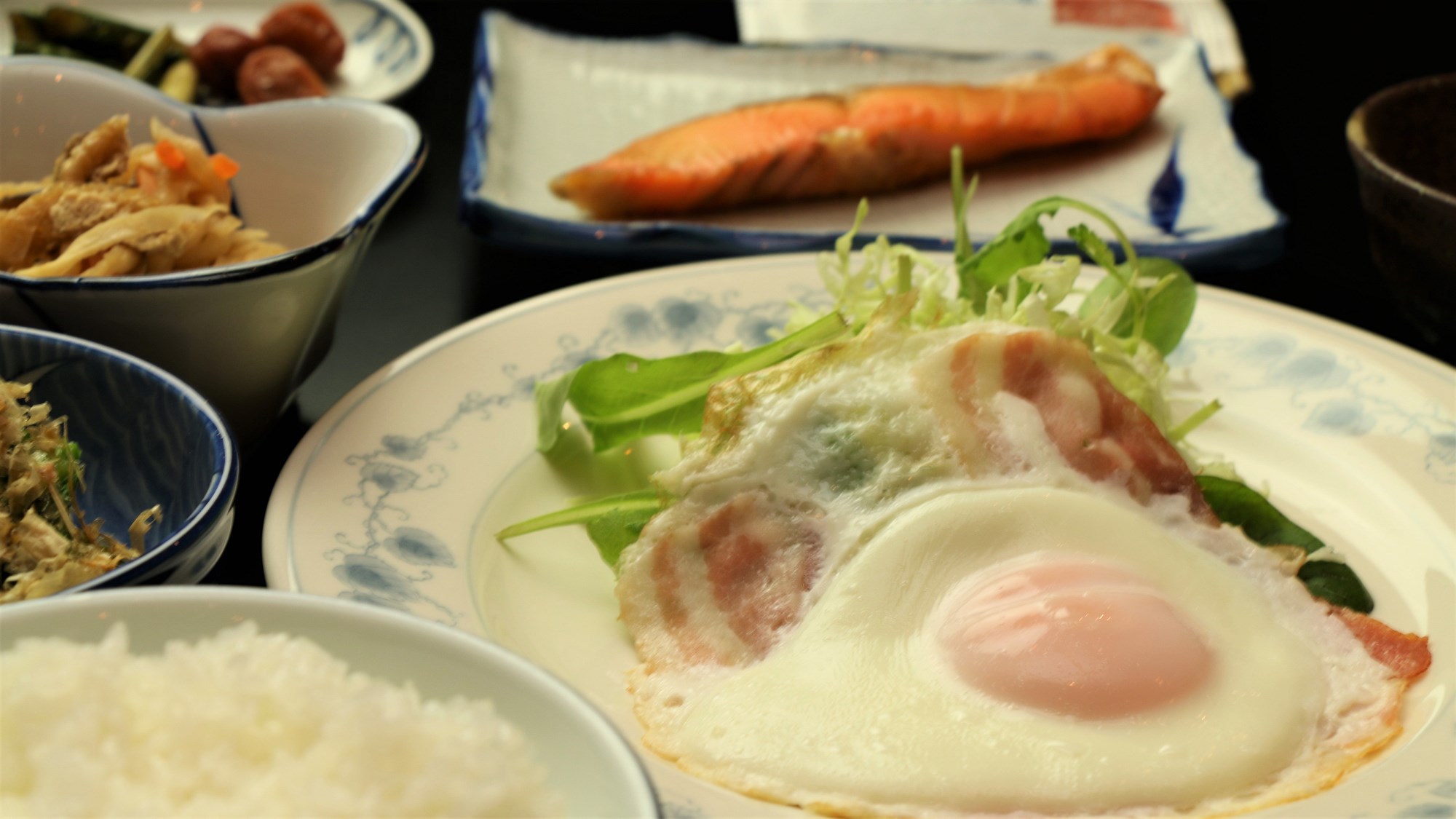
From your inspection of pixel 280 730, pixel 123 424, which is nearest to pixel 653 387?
pixel 123 424

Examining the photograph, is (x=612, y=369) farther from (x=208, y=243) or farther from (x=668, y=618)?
(x=208, y=243)

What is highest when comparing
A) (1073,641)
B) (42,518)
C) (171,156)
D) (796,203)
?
(171,156)

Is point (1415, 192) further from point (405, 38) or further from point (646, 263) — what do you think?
point (405, 38)

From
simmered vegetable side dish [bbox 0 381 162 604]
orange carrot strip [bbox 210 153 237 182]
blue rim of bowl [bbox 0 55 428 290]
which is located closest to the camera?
simmered vegetable side dish [bbox 0 381 162 604]

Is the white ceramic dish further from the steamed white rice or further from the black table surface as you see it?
the steamed white rice

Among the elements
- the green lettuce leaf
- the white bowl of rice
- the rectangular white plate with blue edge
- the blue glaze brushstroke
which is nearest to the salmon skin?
the rectangular white plate with blue edge

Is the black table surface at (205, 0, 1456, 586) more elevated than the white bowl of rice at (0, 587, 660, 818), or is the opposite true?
the white bowl of rice at (0, 587, 660, 818)
